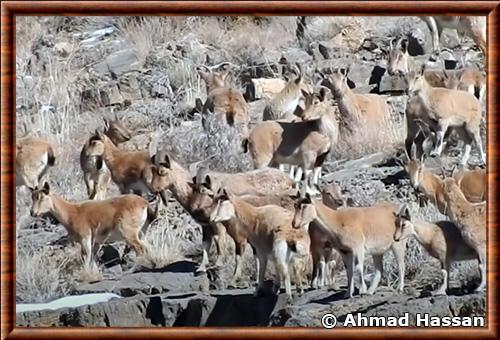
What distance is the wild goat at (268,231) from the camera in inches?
528

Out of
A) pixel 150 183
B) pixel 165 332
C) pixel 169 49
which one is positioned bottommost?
pixel 165 332

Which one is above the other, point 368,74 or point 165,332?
point 368,74

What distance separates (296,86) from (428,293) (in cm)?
187

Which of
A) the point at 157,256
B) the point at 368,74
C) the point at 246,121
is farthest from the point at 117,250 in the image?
the point at 368,74

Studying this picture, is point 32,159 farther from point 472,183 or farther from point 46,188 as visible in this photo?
point 472,183

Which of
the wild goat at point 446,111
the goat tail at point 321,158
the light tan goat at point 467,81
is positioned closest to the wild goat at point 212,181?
the goat tail at point 321,158

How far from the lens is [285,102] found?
45.2 feet

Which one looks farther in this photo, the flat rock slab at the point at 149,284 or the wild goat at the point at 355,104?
the wild goat at the point at 355,104

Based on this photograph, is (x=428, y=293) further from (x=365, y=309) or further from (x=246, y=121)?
(x=246, y=121)

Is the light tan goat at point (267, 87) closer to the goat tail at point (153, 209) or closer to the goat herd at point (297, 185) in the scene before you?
the goat herd at point (297, 185)

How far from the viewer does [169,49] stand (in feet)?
44.8

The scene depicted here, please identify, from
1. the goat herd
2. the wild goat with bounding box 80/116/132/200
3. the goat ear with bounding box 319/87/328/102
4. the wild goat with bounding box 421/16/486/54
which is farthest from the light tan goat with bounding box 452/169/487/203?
the wild goat with bounding box 80/116/132/200

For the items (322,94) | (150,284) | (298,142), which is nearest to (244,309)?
(150,284)

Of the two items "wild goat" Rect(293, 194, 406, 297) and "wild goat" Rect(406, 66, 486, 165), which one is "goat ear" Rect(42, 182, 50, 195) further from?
"wild goat" Rect(406, 66, 486, 165)
